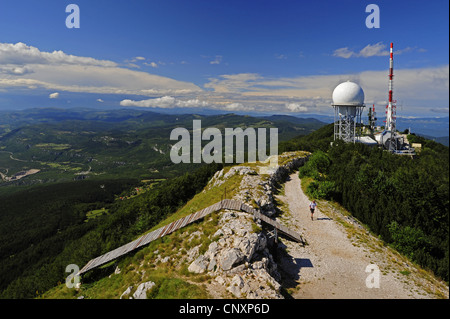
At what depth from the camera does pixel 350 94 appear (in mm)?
62188

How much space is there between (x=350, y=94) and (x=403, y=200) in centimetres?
4478

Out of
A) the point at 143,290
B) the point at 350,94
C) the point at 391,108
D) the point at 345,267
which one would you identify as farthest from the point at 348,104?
the point at 143,290

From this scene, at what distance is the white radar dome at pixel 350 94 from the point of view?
62156mm

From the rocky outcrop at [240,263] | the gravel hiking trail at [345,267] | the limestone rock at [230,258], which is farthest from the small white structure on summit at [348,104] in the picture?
the limestone rock at [230,258]

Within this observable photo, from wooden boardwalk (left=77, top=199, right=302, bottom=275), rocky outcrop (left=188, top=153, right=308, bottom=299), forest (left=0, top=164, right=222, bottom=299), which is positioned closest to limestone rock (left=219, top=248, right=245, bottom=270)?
rocky outcrop (left=188, top=153, right=308, bottom=299)

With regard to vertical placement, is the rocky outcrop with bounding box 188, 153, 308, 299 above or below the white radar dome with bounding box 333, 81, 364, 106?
below

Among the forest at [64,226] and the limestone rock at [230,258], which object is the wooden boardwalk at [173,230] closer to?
the limestone rock at [230,258]

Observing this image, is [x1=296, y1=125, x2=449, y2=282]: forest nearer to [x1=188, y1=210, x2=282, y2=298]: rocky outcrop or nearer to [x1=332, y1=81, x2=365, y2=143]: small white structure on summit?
[x1=188, y1=210, x2=282, y2=298]: rocky outcrop

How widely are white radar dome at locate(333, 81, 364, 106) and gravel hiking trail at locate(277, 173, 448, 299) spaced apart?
48673mm

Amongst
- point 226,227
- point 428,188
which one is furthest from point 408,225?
point 226,227

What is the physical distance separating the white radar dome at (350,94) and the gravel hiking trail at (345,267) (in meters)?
48.7

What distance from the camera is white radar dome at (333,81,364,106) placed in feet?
204
